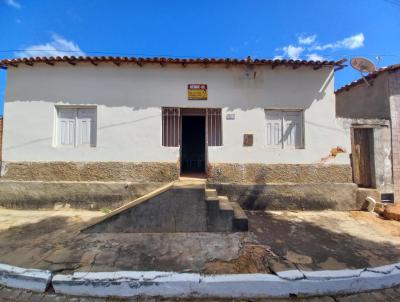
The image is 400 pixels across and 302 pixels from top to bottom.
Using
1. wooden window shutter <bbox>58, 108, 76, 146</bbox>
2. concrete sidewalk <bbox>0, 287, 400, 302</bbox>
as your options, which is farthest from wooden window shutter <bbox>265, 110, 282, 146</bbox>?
wooden window shutter <bbox>58, 108, 76, 146</bbox>

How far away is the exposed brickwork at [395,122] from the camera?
22.5 ft

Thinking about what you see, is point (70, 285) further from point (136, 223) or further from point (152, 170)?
point (152, 170)

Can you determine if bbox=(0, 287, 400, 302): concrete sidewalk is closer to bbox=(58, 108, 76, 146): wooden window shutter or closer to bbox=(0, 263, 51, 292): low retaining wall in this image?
bbox=(0, 263, 51, 292): low retaining wall

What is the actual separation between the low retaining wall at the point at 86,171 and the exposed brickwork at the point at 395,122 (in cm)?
668

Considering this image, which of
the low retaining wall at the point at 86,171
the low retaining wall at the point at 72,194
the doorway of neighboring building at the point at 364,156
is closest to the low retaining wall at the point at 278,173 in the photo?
Answer: the doorway of neighboring building at the point at 364,156

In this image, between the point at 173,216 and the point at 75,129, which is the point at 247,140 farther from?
the point at 75,129

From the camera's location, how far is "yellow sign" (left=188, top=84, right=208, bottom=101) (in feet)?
21.5

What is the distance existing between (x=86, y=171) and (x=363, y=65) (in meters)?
9.08

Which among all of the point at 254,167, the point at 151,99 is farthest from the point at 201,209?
the point at 151,99

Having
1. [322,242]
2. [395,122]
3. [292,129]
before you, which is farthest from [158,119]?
[395,122]

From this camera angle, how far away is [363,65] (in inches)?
283

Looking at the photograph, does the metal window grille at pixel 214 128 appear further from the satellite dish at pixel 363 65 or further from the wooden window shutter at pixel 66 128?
the satellite dish at pixel 363 65

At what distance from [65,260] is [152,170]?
3182 millimetres

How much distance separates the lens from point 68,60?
631 centimetres
